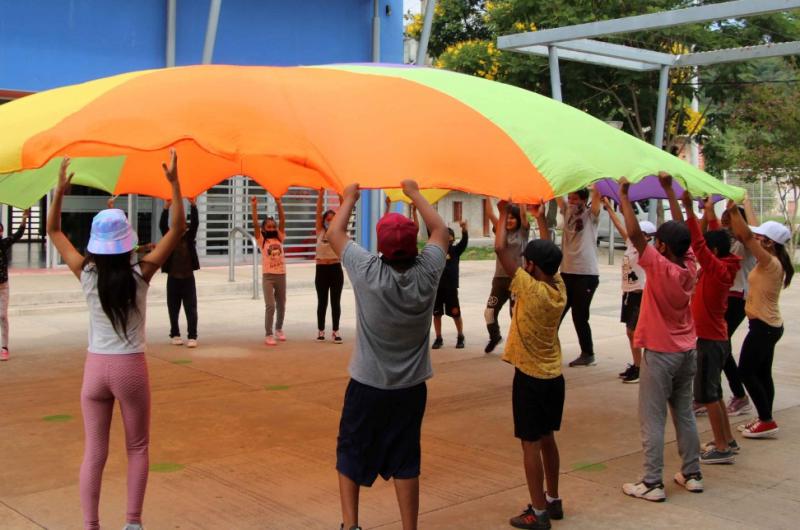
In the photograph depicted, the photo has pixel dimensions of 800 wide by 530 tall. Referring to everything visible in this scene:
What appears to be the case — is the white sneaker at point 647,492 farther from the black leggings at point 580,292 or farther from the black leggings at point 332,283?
the black leggings at point 332,283

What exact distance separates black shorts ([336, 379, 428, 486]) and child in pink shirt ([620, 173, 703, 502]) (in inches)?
73.1

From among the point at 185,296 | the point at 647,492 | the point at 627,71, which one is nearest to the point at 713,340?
the point at 647,492

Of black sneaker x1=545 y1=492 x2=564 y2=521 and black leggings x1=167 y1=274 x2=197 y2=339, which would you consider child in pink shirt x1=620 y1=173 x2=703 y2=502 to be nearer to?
black sneaker x1=545 y1=492 x2=564 y2=521

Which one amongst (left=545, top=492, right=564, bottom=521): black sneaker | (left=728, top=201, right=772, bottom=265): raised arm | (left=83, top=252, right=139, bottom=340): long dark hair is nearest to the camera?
(left=83, top=252, right=139, bottom=340): long dark hair

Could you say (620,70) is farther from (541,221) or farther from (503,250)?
(503,250)

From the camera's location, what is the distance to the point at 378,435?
4.43 metres

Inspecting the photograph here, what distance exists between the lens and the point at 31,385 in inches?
344

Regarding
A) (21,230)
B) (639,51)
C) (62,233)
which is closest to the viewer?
(62,233)

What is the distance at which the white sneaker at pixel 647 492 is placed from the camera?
5.62 m

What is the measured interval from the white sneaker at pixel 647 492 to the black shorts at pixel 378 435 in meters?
1.91

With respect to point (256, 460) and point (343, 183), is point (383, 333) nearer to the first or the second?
point (343, 183)

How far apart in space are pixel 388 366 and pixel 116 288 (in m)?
1.38

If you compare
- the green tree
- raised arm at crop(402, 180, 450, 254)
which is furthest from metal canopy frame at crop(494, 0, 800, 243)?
raised arm at crop(402, 180, 450, 254)

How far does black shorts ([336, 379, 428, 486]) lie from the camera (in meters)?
4.39
